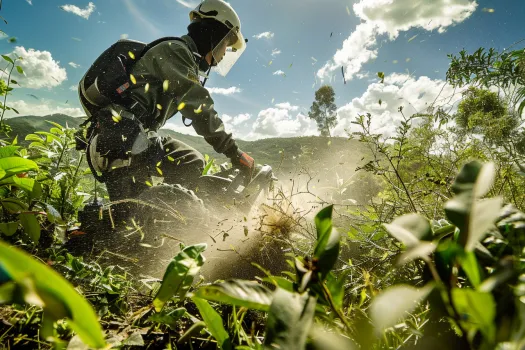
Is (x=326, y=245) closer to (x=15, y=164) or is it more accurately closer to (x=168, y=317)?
(x=168, y=317)

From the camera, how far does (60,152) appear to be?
2.21 meters

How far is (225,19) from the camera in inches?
182

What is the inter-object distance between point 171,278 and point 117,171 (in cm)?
335

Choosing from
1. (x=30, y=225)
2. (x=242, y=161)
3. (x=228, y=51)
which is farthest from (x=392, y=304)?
(x=228, y=51)

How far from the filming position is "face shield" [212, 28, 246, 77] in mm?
4573

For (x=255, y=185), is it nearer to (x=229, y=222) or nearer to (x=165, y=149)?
(x=229, y=222)

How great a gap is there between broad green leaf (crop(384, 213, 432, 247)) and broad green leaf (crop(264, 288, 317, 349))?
0.11 m

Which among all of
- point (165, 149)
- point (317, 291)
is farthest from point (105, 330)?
point (165, 149)

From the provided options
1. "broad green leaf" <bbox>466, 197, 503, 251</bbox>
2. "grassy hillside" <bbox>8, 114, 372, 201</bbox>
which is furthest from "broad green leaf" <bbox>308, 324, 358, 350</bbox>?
"grassy hillside" <bbox>8, 114, 372, 201</bbox>

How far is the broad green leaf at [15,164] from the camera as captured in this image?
84 cm

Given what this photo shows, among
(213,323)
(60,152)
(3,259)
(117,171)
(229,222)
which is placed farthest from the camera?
(117,171)

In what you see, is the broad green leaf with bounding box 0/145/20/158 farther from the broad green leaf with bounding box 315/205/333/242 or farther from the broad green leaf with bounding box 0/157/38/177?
the broad green leaf with bounding box 315/205/333/242

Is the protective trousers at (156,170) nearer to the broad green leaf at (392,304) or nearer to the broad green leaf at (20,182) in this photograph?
the broad green leaf at (20,182)

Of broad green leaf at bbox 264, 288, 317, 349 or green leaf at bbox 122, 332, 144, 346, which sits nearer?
broad green leaf at bbox 264, 288, 317, 349
